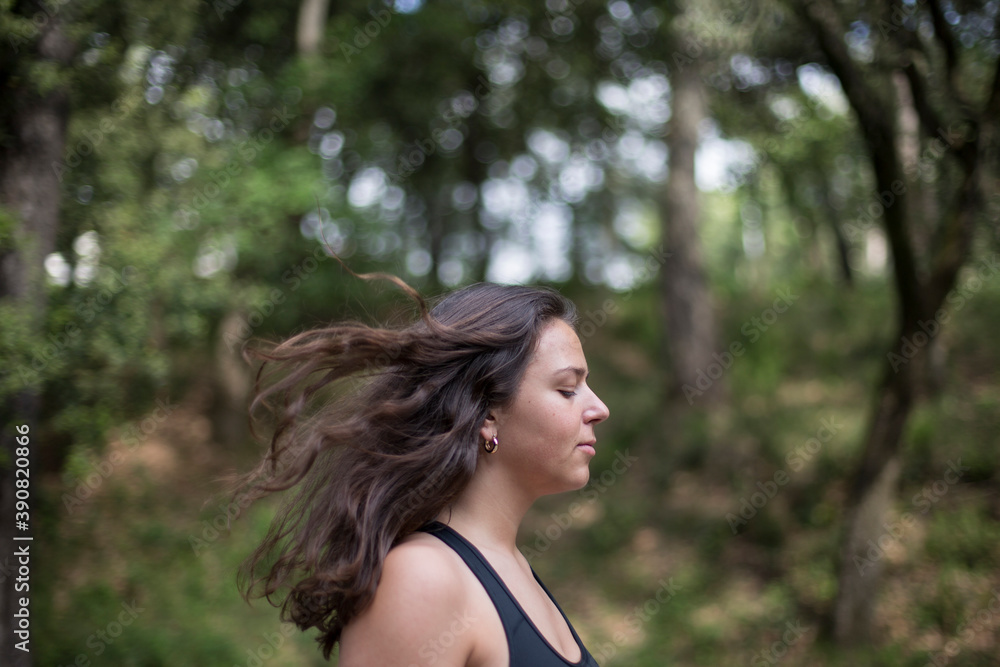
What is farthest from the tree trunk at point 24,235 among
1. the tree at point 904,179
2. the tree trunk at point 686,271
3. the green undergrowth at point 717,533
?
the tree trunk at point 686,271

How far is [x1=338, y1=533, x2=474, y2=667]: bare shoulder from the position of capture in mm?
1438

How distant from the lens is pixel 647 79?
458 inches

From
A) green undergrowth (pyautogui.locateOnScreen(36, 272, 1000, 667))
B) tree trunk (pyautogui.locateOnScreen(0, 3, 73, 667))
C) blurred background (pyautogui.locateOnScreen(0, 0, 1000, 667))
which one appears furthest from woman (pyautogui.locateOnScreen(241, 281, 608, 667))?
green undergrowth (pyautogui.locateOnScreen(36, 272, 1000, 667))

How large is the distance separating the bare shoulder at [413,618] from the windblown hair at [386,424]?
111mm

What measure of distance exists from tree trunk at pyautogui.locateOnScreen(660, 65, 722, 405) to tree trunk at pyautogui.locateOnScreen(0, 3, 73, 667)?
25.9 feet

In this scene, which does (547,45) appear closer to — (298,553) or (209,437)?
(209,437)

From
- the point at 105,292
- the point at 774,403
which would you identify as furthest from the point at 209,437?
the point at 774,403

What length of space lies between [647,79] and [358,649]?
11327 millimetres

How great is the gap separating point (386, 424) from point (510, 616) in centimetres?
50

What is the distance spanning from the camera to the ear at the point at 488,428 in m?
1.78

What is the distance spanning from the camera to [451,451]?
1.73 meters

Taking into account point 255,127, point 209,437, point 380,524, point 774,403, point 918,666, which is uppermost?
point 380,524

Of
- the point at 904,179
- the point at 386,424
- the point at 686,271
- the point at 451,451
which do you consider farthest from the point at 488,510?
the point at 686,271

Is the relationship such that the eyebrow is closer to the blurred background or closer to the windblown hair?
the windblown hair
